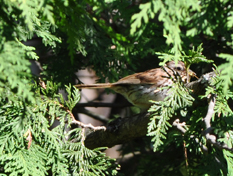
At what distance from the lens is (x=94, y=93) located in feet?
16.8

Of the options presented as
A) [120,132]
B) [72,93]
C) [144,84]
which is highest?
[144,84]

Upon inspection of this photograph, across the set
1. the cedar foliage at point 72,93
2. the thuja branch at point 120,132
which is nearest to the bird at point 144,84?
the cedar foliage at point 72,93

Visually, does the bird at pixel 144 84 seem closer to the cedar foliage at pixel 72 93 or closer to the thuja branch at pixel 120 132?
the cedar foliage at pixel 72 93

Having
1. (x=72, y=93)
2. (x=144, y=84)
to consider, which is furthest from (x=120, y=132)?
(x=144, y=84)

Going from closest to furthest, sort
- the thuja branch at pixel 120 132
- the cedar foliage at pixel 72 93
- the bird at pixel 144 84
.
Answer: the cedar foliage at pixel 72 93 → the thuja branch at pixel 120 132 → the bird at pixel 144 84

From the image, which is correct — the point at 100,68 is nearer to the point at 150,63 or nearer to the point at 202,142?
the point at 150,63

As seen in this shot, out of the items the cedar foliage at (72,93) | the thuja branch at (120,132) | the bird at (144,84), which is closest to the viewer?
the cedar foliage at (72,93)

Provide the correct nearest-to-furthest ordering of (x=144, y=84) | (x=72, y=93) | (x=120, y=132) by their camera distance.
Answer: (x=72, y=93), (x=120, y=132), (x=144, y=84)

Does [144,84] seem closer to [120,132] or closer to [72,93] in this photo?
[120,132]

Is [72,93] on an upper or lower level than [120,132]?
upper

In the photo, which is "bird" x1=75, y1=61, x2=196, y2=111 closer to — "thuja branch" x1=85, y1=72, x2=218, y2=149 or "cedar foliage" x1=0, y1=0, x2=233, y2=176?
"cedar foliage" x1=0, y1=0, x2=233, y2=176

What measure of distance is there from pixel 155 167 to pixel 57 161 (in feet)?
5.10

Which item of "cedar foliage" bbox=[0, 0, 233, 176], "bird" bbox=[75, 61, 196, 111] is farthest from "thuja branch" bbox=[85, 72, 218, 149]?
"bird" bbox=[75, 61, 196, 111]

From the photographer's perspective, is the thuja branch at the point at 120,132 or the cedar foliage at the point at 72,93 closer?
the cedar foliage at the point at 72,93
